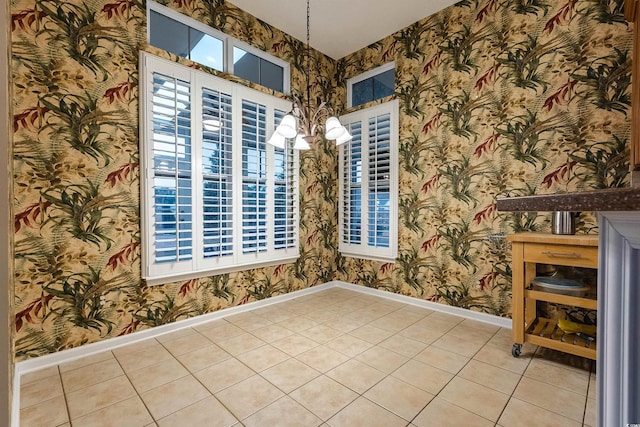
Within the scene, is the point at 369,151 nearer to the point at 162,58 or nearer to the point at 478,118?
the point at 478,118

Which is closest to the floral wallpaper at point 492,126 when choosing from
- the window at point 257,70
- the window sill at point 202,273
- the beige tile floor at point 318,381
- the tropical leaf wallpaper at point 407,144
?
the tropical leaf wallpaper at point 407,144

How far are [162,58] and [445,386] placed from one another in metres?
3.32

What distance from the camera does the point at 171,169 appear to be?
2570 millimetres

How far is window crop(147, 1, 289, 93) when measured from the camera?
263cm

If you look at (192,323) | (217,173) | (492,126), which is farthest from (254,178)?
(492,126)

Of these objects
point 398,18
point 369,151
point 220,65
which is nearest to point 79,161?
point 220,65

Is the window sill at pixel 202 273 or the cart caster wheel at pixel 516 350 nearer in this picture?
the cart caster wheel at pixel 516 350

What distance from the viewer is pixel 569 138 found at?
239 cm

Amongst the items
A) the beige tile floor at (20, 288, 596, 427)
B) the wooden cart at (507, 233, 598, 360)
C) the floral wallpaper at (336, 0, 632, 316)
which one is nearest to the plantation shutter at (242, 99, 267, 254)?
the beige tile floor at (20, 288, 596, 427)

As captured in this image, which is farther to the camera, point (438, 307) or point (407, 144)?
point (407, 144)

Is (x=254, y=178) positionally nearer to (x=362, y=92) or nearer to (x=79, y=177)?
(x=79, y=177)

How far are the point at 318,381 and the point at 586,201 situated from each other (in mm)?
1814

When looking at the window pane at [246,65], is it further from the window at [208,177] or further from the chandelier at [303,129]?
the chandelier at [303,129]

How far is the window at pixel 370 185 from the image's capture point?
3518 mm
